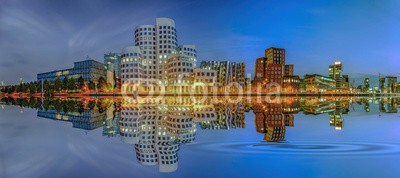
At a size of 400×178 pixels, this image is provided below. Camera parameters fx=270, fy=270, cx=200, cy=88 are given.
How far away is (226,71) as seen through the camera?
Answer: 144125 mm

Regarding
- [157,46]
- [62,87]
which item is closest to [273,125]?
[157,46]

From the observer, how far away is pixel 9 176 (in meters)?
5.03

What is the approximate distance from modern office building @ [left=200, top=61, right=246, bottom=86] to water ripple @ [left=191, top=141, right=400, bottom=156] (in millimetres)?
133087

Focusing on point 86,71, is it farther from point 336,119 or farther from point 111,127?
point 336,119

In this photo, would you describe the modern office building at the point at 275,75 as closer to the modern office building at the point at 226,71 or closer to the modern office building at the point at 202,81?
the modern office building at the point at 226,71

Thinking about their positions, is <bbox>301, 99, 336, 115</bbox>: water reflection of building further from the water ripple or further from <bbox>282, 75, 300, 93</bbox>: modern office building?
<bbox>282, 75, 300, 93</bbox>: modern office building

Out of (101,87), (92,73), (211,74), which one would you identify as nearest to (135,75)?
(101,87)

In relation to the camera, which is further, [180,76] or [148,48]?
[148,48]

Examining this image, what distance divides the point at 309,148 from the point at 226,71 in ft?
451

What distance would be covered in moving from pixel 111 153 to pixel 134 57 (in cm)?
10746

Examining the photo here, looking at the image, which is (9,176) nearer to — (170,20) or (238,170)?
(238,170)

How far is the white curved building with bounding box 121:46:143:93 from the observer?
107 meters

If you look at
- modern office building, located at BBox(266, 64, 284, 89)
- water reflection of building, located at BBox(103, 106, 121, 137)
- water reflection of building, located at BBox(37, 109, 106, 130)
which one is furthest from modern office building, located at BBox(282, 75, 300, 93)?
water reflection of building, located at BBox(103, 106, 121, 137)

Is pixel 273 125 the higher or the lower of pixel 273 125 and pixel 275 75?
the lower
